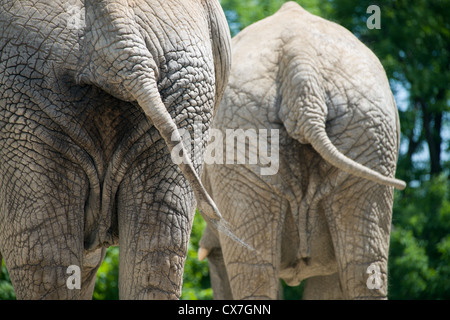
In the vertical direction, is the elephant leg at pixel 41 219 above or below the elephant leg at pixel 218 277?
below

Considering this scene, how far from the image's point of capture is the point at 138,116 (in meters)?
3.32

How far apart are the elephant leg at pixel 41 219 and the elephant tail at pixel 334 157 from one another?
1742 mm

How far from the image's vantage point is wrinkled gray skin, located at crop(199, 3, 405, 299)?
516 cm

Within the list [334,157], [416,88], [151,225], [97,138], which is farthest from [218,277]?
[416,88]

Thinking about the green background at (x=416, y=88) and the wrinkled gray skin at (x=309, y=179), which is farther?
the green background at (x=416, y=88)

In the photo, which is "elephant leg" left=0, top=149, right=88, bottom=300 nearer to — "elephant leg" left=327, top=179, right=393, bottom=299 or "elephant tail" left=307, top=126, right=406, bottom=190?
"elephant tail" left=307, top=126, right=406, bottom=190

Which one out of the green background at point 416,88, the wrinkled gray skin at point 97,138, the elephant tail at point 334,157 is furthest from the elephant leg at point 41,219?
the green background at point 416,88

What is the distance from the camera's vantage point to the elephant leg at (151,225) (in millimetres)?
3338

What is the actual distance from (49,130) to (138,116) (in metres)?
0.37

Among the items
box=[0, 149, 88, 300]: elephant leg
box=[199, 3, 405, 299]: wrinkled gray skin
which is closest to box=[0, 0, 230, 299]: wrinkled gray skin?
box=[0, 149, 88, 300]: elephant leg

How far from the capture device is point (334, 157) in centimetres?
472

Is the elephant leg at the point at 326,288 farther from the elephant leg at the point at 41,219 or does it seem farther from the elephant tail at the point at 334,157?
the elephant leg at the point at 41,219

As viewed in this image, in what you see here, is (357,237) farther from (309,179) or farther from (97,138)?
(97,138)
